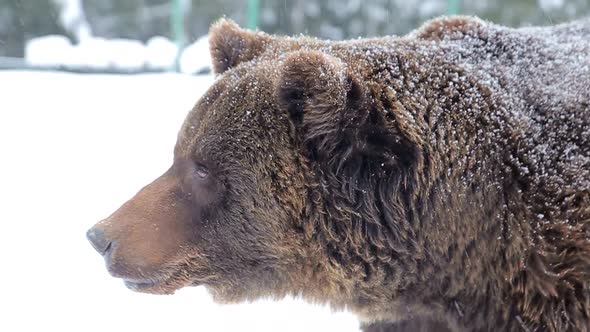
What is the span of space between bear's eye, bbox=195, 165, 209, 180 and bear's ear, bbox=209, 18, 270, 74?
634 millimetres

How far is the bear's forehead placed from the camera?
2.69 m

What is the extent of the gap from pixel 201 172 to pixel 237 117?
0.26m

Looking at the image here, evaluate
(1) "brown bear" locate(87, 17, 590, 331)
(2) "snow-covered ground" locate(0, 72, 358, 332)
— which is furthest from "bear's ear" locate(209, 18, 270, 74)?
(2) "snow-covered ground" locate(0, 72, 358, 332)

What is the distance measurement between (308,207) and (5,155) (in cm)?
518

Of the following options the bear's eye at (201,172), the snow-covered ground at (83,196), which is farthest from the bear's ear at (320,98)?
the snow-covered ground at (83,196)

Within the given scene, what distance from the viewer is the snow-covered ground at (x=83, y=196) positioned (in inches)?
173

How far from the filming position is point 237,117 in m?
2.73

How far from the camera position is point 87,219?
5707mm

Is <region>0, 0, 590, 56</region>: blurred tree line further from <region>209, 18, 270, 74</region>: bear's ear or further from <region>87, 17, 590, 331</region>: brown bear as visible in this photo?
<region>87, 17, 590, 331</region>: brown bear

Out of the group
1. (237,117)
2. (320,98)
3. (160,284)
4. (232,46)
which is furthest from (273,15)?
(320,98)

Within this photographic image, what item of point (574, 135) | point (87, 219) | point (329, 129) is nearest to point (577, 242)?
point (574, 135)

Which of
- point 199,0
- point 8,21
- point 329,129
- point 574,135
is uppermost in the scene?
point 199,0

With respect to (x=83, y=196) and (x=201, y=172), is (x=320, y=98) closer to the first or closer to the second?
(x=201, y=172)

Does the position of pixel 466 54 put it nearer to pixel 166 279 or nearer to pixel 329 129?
pixel 329 129
